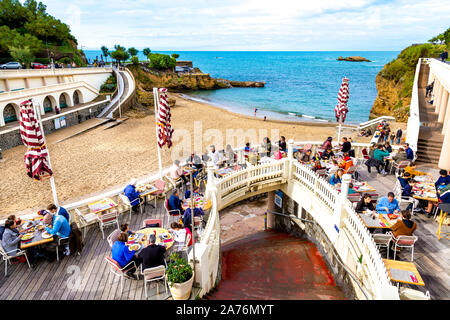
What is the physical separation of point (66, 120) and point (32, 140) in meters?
26.5

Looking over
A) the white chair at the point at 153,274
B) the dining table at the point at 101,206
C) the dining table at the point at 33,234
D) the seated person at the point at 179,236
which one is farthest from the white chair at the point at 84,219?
the white chair at the point at 153,274

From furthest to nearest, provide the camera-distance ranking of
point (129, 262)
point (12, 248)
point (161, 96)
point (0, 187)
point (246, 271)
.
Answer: point (0, 187) < point (161, 96) < point (246, 271) < point (12, 248) < point (129, 262)

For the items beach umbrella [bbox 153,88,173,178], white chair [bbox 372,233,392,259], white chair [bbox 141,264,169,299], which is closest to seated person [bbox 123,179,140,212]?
beach umbrella [bbox 153,88,173,178]

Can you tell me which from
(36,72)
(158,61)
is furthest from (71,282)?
(158,61)

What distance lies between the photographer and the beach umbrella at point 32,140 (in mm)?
8188

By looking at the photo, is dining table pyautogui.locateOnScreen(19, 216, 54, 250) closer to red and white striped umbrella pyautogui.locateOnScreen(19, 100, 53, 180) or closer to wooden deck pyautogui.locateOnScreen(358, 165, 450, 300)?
red and white striped umbrella pyautogui.locateOnScreen(19, 100, 53, 180)

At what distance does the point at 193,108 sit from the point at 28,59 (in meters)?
25.7

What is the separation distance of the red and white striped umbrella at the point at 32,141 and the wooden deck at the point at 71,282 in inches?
109

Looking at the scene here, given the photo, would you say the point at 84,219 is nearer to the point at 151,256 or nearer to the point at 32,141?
the point at 32,141

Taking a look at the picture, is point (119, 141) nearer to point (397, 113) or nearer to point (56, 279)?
point (56, 279)

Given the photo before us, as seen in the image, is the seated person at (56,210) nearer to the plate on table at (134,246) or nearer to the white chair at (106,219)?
the white chair at (106,219)

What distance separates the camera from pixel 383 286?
5305 mm

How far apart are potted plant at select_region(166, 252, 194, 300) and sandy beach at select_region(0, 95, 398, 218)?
1151 cm

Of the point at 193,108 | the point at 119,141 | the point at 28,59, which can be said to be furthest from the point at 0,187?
the point at 28,59
